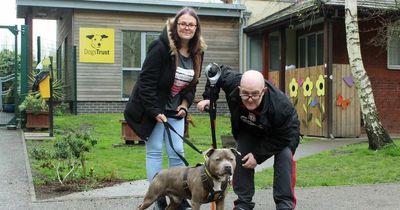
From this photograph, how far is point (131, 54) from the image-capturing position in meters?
19.2

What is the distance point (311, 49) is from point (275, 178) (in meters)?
14.1

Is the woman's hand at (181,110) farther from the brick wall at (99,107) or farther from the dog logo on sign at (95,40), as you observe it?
the dog logo on sign at (95,40)

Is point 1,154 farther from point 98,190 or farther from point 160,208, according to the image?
point 160,208

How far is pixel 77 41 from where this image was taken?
18.5m

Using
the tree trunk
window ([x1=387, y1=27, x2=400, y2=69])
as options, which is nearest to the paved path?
the tree trunk

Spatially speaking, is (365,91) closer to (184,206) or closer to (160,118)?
(184,206)

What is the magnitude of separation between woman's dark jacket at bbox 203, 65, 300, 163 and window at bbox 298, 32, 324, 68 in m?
13.0

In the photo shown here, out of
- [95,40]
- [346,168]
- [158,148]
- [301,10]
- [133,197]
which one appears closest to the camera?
[158,148]

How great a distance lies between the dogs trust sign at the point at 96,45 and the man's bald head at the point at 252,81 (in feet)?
48.2

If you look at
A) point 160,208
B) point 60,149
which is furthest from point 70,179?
point 160,208

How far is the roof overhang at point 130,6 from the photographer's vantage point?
18172 millimetres

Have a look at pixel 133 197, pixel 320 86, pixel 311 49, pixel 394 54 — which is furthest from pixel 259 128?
pixel 311 49

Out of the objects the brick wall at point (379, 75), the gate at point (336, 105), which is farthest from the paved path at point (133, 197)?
the brick wall at point (379, 75)

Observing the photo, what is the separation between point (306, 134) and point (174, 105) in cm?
1100
